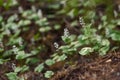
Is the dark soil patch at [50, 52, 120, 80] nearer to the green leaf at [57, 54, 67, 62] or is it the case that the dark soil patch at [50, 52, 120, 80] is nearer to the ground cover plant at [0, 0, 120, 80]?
the ground cover plant at [0, 0, 120, 80]

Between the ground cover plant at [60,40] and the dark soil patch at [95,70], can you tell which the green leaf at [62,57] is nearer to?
the ground cover plant at [60,40]

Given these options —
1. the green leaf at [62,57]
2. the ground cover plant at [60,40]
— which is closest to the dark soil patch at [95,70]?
the ground cover plant at [60,40]

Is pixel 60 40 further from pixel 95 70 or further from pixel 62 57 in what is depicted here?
pixel 95 70

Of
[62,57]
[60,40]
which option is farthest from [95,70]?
[60,40]

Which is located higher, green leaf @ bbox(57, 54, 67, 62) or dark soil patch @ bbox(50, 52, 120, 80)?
green leaf @ bbox(57, 54, 67, 62)

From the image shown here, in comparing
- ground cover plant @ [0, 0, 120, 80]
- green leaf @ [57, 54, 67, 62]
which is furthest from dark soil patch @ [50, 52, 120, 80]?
green leaf @ [57, 54, 67, 62]

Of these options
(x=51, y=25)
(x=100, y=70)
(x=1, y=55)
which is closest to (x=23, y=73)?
(x=1, y=55)

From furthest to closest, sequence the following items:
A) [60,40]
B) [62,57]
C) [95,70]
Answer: [60,40] < [62,57] < [95,70]

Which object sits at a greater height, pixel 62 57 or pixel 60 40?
pixel 62 57
